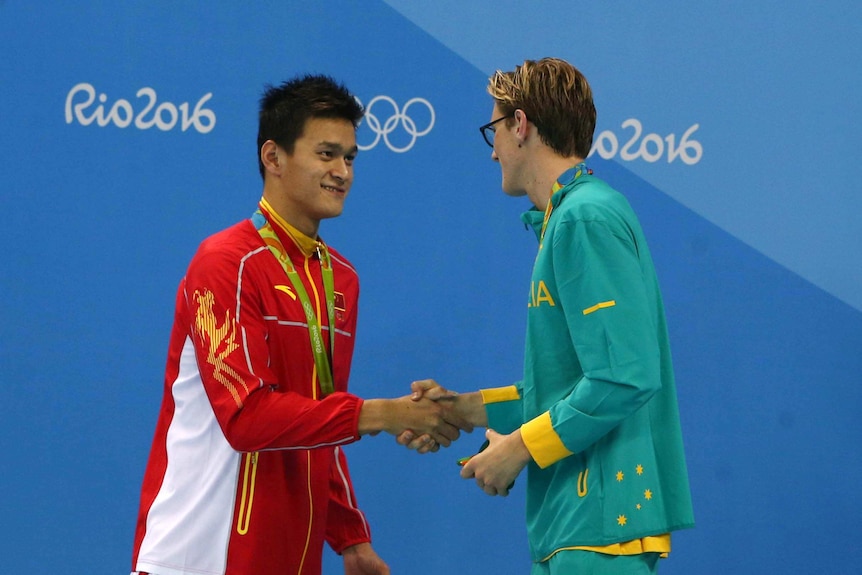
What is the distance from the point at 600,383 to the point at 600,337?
A: 0.08m

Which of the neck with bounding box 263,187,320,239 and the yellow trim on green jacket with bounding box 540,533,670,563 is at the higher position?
the neck with bounding box 263,187,320,239

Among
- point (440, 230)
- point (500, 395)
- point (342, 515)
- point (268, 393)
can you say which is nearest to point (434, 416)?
point (500, 395)

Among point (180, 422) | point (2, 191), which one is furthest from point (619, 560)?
point (2, 191)

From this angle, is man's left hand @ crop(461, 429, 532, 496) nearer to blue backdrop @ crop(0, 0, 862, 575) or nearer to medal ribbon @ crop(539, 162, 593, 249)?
medal ribbon @ crop(539, 162, 593, 249)

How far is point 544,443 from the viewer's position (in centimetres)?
189

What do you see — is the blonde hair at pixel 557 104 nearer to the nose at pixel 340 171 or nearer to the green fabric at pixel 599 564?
the nose at pixel 340 171

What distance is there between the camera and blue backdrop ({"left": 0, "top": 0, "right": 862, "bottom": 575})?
3.32 m

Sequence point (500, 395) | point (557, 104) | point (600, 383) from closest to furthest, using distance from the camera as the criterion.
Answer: point (600, 383) → point (557, 104) → point (500, 395)

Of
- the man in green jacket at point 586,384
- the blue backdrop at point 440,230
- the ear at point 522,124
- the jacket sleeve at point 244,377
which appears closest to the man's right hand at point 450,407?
the jacket sleeve at point 244,377

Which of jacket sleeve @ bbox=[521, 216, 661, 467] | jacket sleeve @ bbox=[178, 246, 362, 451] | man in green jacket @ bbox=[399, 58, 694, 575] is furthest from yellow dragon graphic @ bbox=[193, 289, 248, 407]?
jacket sleeve @ bbox=[521, 216, 661, 467]

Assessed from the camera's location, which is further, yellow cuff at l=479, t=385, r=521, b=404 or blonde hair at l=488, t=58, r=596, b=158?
yellow cuff at l=479, t=385, r=521, b=404

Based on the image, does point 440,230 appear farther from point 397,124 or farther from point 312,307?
point 312,307

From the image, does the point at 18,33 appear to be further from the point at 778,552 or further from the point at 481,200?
the point at 778,552

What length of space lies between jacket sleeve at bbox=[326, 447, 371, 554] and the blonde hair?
2.96 feet
